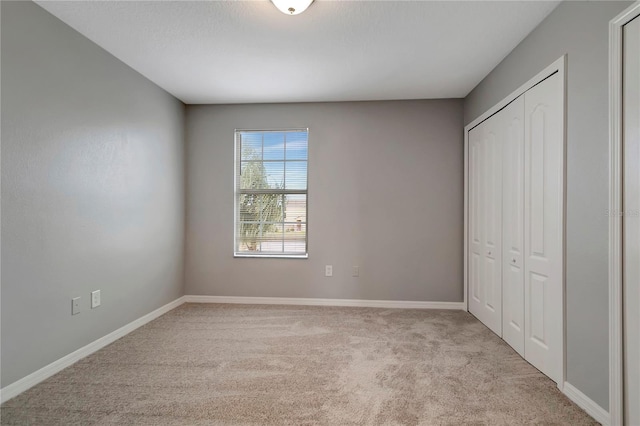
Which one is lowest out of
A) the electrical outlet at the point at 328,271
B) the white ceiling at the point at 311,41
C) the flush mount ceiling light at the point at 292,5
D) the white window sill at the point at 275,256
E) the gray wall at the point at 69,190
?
the electrical outlet at the point at 328,271

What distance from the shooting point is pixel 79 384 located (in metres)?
2.08

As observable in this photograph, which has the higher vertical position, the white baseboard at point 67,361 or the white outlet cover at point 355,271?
the white outlet cover at point 355,271

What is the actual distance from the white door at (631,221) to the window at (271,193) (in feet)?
9.65

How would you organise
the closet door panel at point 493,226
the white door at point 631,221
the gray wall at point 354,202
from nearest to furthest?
the white door at point 631,221 < the closet door panel at point 493,226 < the gray wall at point 354,202

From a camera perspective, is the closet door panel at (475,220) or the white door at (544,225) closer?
the white door at (544,225)

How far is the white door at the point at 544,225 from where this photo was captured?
204 centimetres

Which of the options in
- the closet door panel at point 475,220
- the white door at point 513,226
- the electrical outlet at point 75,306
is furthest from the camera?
the closet door panel at point 475,220

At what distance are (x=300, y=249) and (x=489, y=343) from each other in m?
2.23

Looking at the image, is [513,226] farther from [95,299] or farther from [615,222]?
[95,299]

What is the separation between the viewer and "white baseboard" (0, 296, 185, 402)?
1.93 metres

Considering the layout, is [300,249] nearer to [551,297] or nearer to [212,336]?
[212,336]

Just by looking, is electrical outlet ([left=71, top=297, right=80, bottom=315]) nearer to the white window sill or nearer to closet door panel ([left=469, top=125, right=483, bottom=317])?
the white window sill

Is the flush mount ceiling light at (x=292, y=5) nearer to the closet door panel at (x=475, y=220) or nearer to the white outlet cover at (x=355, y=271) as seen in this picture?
the closet door panel at (x=475, y=220)

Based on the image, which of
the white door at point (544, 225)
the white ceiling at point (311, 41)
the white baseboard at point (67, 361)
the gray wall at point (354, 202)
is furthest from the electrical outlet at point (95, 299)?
the white door at point (544, 225)
